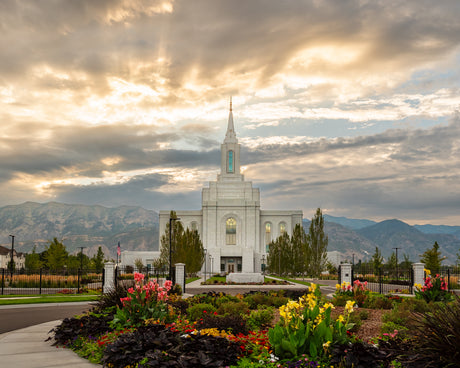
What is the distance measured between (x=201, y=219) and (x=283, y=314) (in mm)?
83421

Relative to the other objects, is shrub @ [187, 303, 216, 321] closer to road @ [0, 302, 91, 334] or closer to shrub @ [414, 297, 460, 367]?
road @ [0, 302, 91, 334]

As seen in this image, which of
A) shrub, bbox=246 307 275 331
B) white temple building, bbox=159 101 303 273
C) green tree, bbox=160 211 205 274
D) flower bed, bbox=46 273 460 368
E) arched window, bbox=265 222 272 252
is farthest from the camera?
arched window, bbox=265 222 272 252

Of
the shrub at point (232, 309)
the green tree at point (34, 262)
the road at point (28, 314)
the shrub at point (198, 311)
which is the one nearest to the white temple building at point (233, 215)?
the green tree at point (34, 262)

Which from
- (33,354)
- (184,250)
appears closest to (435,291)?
(33,354)

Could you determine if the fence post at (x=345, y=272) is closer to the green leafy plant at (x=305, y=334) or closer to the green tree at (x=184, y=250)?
the green leafy plant at (x=305, y=334)

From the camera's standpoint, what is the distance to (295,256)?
52781 millimetres

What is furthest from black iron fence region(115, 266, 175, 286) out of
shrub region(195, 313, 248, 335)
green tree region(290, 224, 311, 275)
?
green tree region(290, 224, 311, 275)

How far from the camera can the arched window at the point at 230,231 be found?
8712 centimetres

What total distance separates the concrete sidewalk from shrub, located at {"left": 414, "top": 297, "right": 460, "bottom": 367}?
574 cm

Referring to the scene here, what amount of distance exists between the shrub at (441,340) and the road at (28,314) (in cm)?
1179

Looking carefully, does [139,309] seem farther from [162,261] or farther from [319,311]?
[162,261]

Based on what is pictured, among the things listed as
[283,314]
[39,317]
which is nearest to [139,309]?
[283,314]

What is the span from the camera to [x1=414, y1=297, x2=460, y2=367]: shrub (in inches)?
237

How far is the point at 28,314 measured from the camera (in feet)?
57.2
